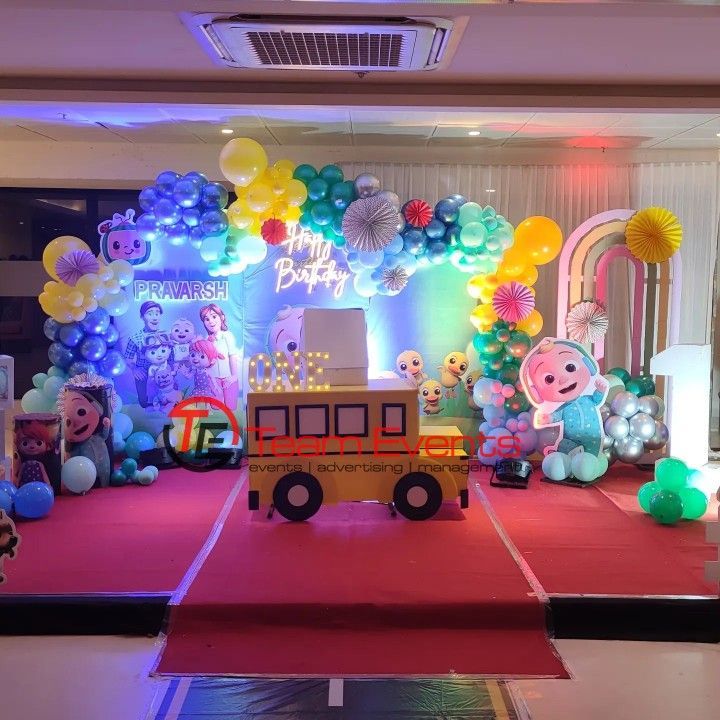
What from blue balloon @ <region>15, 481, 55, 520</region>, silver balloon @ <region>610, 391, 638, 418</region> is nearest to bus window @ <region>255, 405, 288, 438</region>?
blue balloon @ <region>15, 481, 55, 520</region>

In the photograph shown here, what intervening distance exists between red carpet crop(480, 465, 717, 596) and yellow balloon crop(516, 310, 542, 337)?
132cm

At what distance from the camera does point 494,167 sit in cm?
812

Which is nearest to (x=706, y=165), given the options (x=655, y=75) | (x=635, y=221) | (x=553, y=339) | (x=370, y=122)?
(x=635, y=221)

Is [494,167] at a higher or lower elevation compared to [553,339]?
higher

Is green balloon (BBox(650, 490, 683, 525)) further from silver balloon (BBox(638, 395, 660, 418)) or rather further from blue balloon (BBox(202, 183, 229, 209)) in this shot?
blue balloon (BBox(202, 183, 229, 209))

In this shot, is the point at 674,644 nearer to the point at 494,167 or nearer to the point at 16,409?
the point at 494,167

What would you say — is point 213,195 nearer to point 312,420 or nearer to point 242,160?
point 242,160

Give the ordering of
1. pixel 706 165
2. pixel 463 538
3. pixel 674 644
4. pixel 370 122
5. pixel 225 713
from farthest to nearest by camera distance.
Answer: pixel 706 165 < pixel 370 122 < pixel 463 538 < pixel 674 644 < pixel 225 713

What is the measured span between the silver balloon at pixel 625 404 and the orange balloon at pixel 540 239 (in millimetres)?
1316

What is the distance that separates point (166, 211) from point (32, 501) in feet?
8.51

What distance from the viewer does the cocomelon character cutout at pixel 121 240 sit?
7.50 metres

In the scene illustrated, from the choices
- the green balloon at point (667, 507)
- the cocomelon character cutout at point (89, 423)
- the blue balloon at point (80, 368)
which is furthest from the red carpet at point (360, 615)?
the blue balloon at point (80, 368)

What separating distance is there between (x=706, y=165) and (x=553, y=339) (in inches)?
103

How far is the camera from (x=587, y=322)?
7.14 metres
